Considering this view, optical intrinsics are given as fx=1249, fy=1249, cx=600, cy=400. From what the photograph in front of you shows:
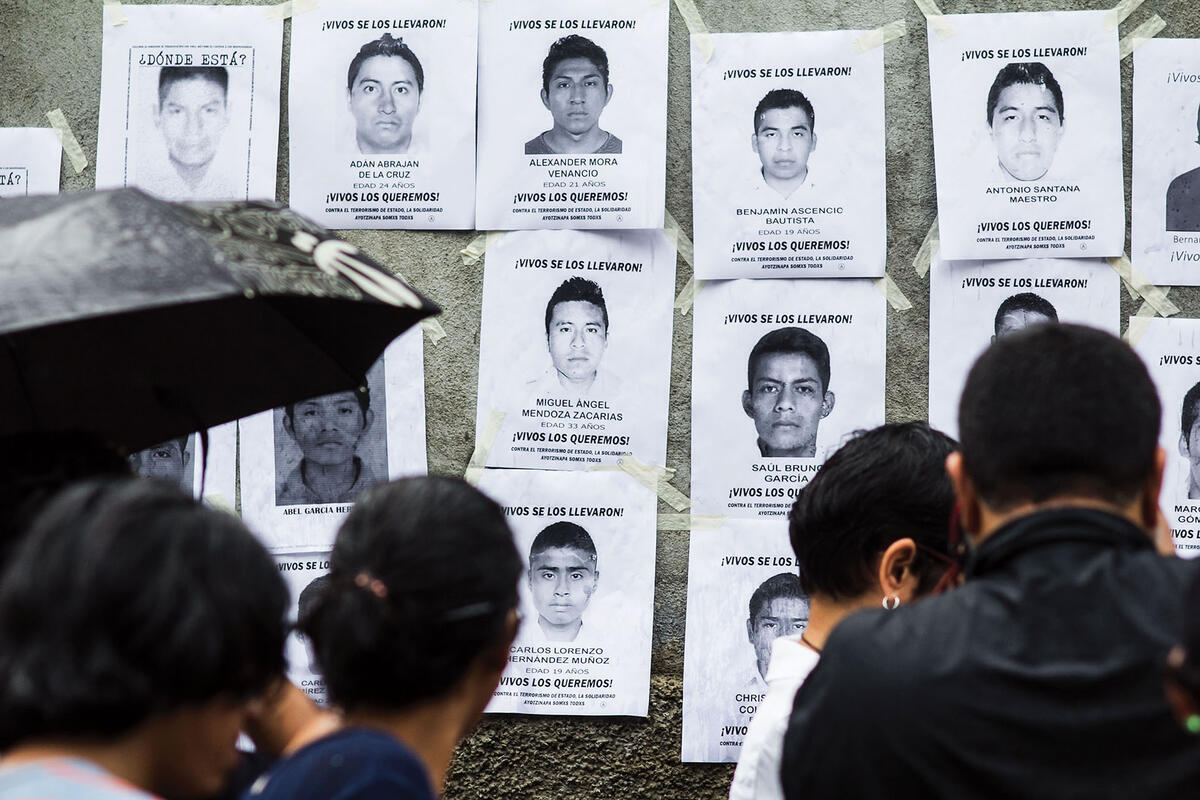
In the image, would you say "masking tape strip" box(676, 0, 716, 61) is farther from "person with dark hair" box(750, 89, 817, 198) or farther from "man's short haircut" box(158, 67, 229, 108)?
"man's short haircut" box(158, 67, 229, 108)

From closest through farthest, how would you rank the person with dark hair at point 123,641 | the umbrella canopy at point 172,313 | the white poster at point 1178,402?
the person with dark hair at point 123,641, the umbrella canopy at point 172,313, the white poster at point 1178,402

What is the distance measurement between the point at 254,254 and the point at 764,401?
1.00 meters

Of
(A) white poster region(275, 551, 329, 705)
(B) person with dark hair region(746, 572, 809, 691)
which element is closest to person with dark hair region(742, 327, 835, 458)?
(B) person with dark hair region(746, 572, 809, 691)

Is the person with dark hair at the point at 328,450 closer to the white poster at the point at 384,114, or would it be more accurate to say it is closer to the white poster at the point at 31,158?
the white poster at the point at 384,114

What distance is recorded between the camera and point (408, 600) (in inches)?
44.9

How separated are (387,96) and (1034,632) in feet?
4.97

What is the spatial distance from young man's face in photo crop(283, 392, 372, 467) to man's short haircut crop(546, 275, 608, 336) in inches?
15.5

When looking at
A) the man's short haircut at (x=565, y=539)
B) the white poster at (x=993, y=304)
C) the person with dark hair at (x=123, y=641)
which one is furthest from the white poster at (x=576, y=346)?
the person with dark hair at (x=123, y=641)

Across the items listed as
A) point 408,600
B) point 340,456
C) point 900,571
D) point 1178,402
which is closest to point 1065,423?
point 900,571

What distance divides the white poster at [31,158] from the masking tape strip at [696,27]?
3.67ft

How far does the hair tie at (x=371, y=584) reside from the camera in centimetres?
114

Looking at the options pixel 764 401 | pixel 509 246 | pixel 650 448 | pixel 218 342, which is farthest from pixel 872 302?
pixel 218 342

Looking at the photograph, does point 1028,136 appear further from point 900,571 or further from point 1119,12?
point 900,571

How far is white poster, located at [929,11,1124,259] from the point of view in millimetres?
2066
